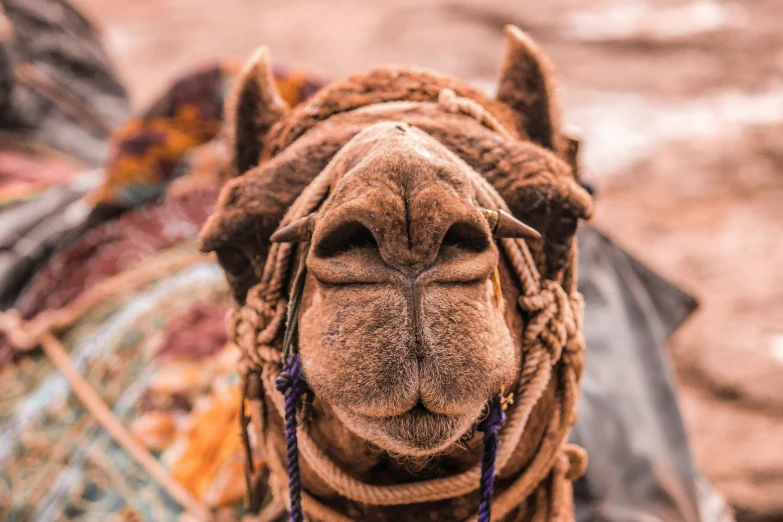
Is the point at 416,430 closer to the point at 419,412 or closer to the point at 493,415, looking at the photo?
the point at 419,412

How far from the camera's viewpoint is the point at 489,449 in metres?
1.18

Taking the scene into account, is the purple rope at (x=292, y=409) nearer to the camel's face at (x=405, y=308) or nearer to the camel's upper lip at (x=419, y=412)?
the camel's face at (x=405, y=308)

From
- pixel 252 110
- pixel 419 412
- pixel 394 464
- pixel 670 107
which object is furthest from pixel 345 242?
pixel 670 107

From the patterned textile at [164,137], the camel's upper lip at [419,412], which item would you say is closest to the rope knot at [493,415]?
the camel's upper lip at [419,412]

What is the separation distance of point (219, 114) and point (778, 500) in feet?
10.7

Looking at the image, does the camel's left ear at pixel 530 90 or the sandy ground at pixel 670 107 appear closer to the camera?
the camel's left ear at pixel 530 90

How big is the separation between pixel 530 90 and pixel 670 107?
263 inches

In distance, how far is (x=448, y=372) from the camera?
1033 mm

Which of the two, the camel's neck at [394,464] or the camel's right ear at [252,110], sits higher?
the camel's right ear at [252,110]

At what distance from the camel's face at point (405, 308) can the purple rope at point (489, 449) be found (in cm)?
8

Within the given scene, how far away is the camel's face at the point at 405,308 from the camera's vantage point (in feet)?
3.39

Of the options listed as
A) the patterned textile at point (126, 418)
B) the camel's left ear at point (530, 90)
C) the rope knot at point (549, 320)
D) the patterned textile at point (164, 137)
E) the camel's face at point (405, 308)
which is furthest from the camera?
the patterned textile at point (164, 137)

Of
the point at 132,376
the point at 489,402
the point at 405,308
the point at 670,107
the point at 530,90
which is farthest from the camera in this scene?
the point at 670,107

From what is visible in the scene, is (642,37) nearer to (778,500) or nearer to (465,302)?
(778,500)
